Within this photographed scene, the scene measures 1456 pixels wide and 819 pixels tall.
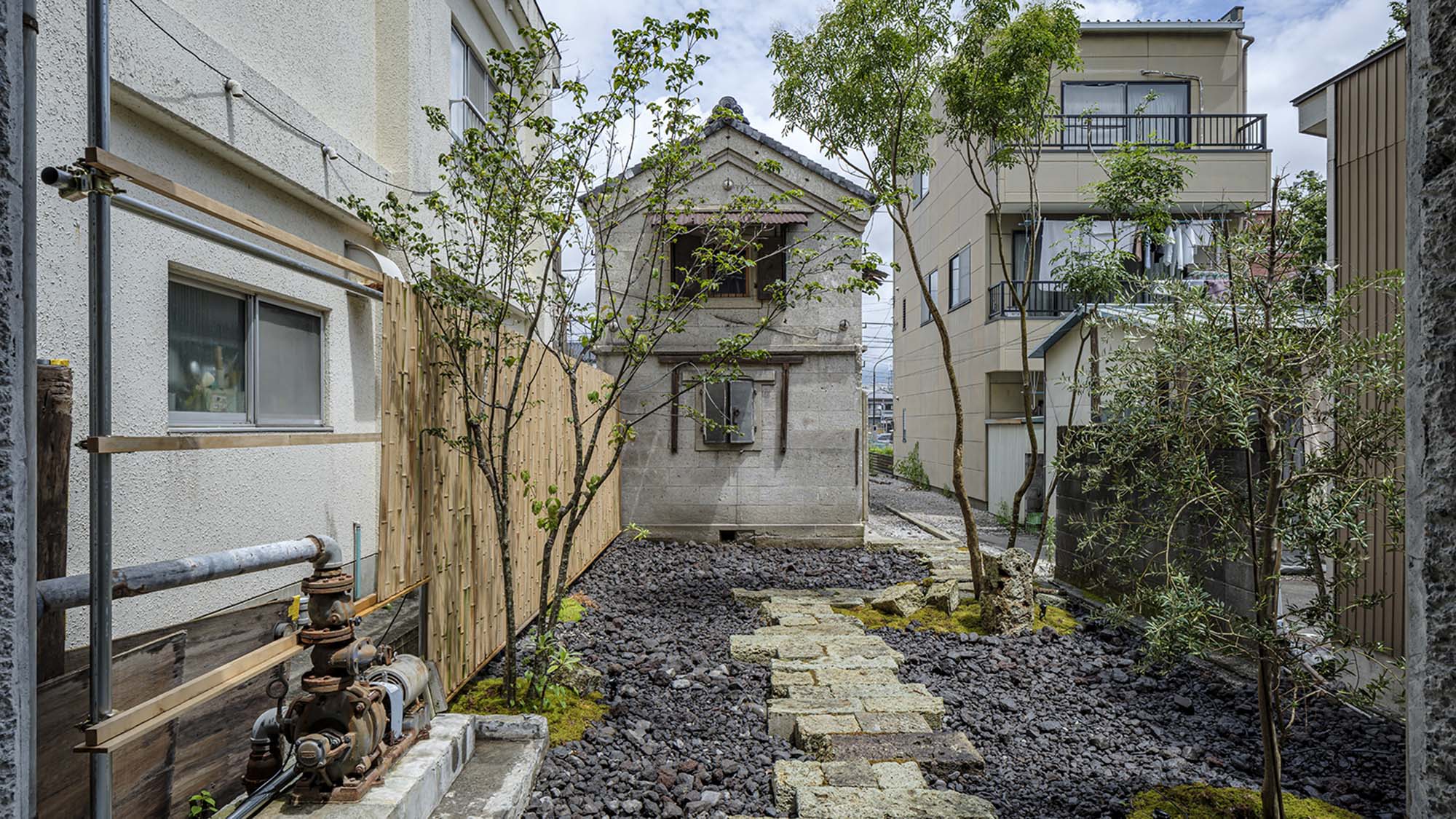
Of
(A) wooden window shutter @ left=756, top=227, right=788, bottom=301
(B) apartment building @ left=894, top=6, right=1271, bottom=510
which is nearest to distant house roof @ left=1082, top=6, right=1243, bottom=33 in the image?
(B) apartment building @ left=894, top=6, right=1271, bottom=510

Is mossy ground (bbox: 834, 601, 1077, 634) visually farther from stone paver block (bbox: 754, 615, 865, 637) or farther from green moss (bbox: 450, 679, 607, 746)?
green moss (bbox: 450, 679, 607, 746)

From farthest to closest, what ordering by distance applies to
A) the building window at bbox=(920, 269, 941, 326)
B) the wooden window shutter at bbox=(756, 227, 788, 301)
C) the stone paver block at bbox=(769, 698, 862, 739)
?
the building window at bbox=(920, 269, 941, 326), the wooden window shutter at bbox=(756, 227, 788, 301), the stone paver block at bbox=(769, 698, 862, 739)

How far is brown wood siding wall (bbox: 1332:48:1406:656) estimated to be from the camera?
5.85 meters

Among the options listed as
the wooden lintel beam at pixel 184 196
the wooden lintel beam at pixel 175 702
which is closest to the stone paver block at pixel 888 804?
the wooden lintel beam at pixel 175 702

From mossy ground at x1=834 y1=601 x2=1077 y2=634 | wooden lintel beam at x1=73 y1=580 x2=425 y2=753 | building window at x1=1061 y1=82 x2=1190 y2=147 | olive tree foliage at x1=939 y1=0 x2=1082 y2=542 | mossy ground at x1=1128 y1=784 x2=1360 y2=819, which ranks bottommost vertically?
mossy ground at x1=834 y1=601 x2=1077 y2=634

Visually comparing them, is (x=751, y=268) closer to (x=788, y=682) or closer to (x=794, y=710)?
(x=788, y=682)

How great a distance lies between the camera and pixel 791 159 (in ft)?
38.9

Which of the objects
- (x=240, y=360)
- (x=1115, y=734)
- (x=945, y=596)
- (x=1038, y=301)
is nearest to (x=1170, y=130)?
(x=1038, y=301)

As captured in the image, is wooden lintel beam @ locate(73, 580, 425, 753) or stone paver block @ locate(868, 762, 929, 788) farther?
stone paver block @ locate(868, 762, 929, 788)

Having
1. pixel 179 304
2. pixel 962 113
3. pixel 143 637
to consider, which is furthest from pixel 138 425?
pixel 962 113

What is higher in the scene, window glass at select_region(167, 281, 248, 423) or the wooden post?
window glass at select_region(167, 281, 248, 423)

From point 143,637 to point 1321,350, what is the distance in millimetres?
5034

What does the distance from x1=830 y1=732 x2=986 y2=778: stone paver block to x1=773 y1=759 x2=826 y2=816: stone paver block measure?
0.27 metres

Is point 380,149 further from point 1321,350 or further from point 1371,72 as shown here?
point 1371,72
